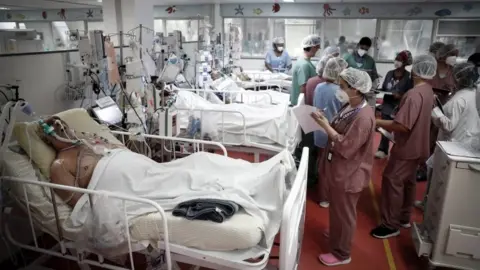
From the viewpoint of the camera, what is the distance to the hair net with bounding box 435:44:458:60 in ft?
11.0

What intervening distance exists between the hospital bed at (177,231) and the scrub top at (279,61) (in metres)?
5.15

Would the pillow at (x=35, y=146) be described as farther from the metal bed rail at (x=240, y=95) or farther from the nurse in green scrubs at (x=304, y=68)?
the nurse in green scrubs at (x=304, y=68)

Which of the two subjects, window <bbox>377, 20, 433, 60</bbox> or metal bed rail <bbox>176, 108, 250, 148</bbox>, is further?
window <bbox>377, 20, 433, 60</bbox>

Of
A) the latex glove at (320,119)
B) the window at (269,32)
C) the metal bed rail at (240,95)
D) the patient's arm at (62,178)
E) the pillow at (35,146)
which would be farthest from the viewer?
the window at (269,32)

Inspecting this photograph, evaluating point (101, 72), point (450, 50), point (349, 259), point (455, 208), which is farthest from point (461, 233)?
point (101, 72)

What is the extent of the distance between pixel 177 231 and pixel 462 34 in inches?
318

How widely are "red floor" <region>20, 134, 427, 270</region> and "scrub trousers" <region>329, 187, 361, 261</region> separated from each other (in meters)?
0.14

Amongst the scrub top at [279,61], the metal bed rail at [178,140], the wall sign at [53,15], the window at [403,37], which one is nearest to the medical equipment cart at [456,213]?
the metal bed rail at [178,140]

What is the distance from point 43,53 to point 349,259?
2.93m

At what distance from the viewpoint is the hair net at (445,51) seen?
3.36 m

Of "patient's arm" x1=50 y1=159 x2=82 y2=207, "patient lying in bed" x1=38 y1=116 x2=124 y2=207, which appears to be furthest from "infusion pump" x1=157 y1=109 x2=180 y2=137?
"patient's arm" x1=50 y1=159 x2=82 y2=207

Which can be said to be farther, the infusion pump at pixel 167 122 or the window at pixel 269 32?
the window at pixel 269 32

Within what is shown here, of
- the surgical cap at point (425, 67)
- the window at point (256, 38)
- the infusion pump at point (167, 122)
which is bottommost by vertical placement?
the infusion pump at point (167, 122)

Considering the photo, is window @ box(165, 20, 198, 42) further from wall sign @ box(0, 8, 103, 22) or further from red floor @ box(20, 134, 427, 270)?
red floor @ box(20, 134, 427, 270)
